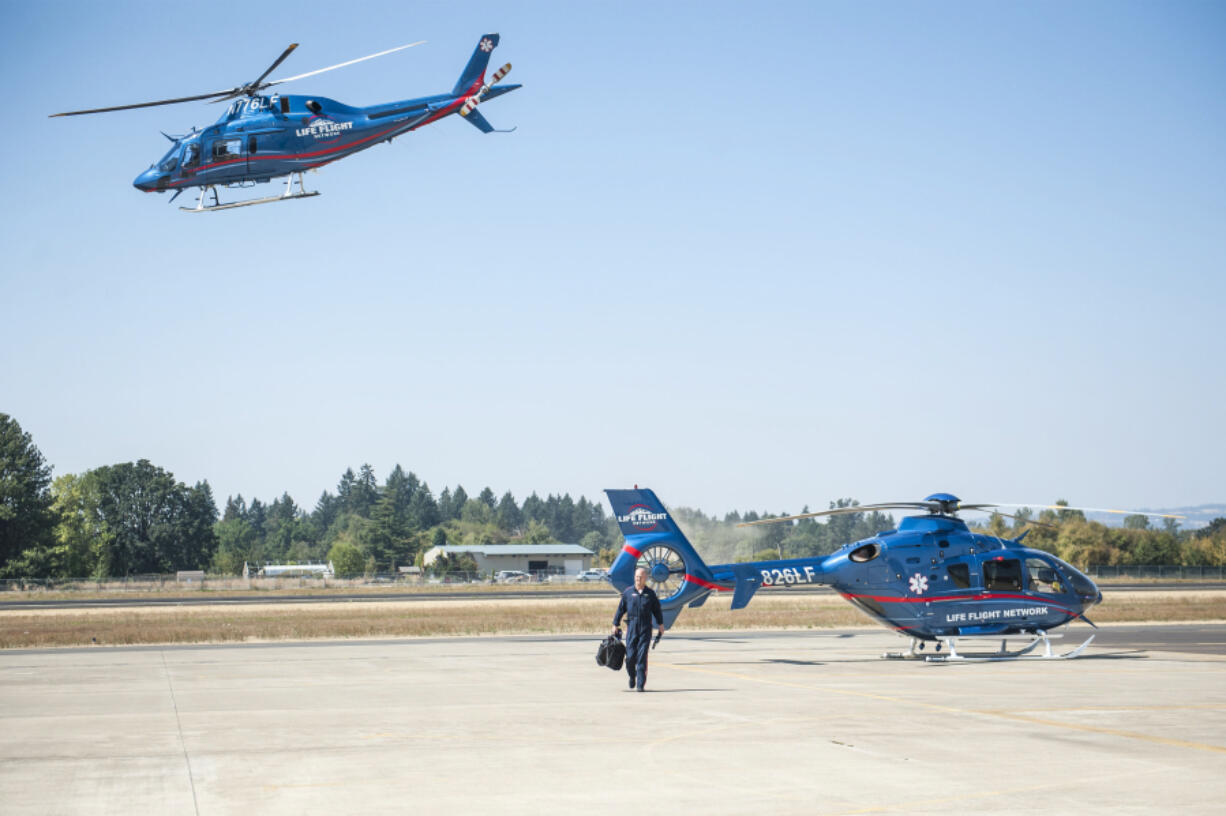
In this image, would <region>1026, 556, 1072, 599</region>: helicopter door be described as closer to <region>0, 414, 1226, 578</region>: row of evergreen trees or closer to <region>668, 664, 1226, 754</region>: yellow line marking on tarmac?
<region>668, 664, 1226, 754</region>: yellow line marking on tarmac

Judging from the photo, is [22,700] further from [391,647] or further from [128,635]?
[128,635]

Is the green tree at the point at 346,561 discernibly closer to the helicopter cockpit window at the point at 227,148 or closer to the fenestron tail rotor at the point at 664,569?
the helicopter cockpit window at the point at 227,148

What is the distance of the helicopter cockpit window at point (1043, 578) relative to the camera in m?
24.9

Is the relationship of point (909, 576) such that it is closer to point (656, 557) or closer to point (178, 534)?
point (656, 557)

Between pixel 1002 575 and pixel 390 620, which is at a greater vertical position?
pixel 1002 575

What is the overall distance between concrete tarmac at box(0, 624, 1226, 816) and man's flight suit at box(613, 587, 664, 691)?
0.40m

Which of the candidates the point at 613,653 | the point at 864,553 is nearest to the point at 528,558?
the point at 864,553

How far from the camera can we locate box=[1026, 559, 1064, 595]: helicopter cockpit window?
2494 cm

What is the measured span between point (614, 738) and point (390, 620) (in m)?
32.6

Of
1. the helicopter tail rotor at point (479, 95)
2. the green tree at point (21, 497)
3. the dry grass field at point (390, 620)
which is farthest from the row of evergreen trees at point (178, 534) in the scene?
the helicopter tail rotor at point (479, 95)

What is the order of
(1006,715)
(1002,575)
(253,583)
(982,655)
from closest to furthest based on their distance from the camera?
(1006,715) → (982,655) → (1002,575) → (253,583)

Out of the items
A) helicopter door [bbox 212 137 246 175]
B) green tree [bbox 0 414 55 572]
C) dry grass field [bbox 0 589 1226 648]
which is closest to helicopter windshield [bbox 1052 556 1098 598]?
dry grass field [bbox 0 589 1226 648]

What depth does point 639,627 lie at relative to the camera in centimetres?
1825

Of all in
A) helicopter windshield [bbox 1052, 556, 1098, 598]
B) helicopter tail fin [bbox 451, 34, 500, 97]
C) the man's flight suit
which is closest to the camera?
the man's flight suit
